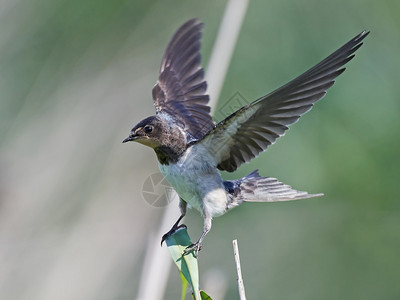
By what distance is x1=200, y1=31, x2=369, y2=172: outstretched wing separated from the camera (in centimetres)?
210

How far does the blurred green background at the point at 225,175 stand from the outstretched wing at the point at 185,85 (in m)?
0.83

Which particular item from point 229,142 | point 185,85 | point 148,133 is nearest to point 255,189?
point 229,142

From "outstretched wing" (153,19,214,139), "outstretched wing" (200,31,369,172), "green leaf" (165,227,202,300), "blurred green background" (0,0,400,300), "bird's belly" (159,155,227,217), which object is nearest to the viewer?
"green leaf" (165,227,202,300)

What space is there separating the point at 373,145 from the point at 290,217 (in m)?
0.71

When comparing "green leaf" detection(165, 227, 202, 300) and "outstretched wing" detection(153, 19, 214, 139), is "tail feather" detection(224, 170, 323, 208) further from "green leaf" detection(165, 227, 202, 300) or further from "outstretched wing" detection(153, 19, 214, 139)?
"green leaf" detection(165, 227, 202, 300)

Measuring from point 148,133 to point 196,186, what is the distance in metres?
0.27

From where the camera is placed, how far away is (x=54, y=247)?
3299 mm

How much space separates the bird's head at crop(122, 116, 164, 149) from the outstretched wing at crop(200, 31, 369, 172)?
0.59 ft

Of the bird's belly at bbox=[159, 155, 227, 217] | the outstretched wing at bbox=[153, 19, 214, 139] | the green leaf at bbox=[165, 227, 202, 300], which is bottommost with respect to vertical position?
the green leaf at bbox=[165, 227, 202, 300]

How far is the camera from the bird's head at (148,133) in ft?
7.87

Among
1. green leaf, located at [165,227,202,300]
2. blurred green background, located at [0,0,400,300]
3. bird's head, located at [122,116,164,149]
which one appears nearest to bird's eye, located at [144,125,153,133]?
bird's head, located at [122,116,164,149]

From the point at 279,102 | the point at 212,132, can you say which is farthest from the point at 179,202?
the point at 279,102

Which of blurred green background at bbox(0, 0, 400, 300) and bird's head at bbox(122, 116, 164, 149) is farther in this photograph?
blurred green background at bbox(0, 0, 400, 300)

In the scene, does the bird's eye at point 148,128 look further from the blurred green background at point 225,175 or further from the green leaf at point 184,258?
the blurred green background at point 225,175
